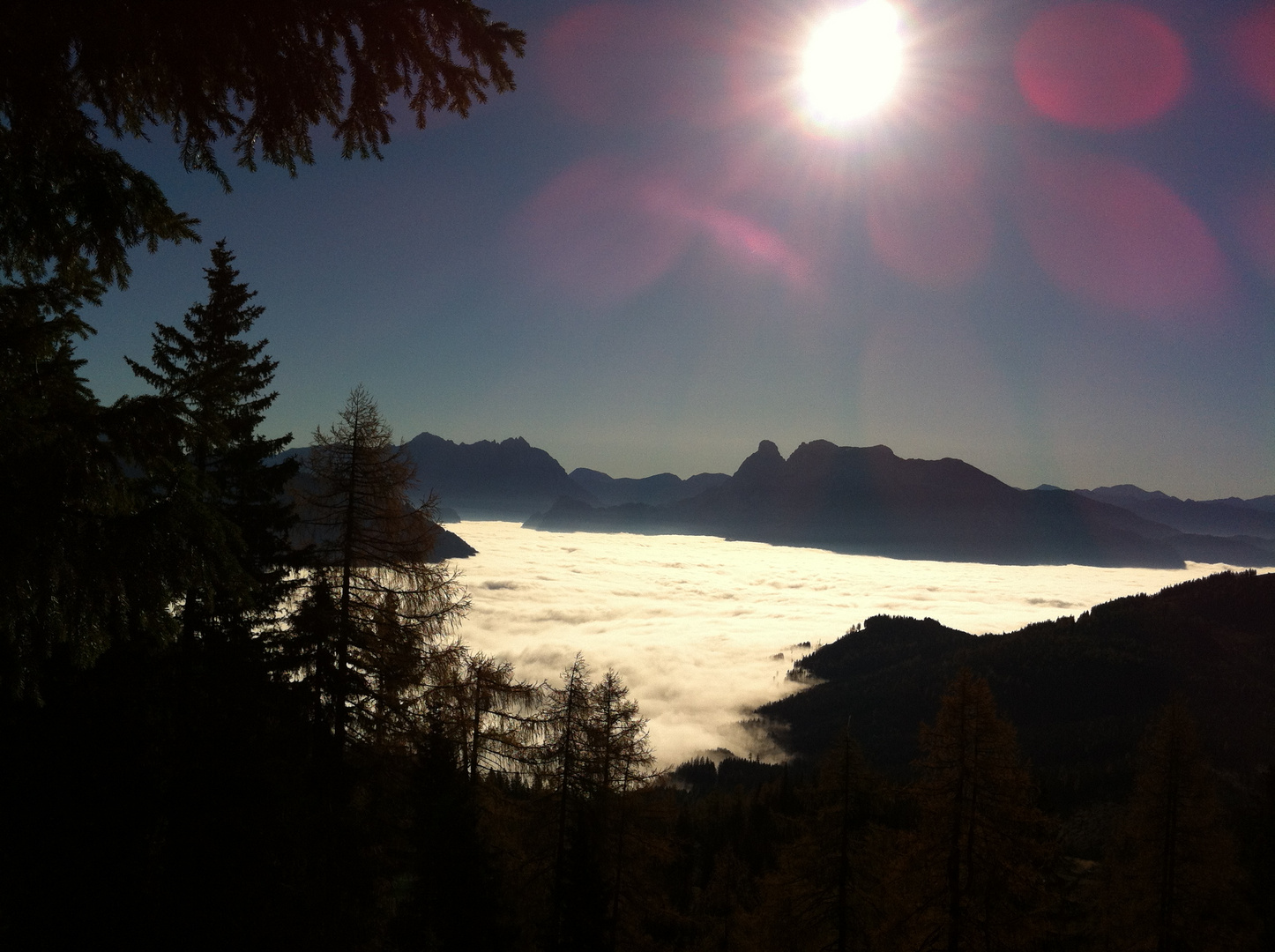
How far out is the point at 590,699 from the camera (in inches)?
730

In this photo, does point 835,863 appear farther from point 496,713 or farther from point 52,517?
point 52,517

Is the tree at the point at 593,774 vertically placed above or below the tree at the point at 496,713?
below

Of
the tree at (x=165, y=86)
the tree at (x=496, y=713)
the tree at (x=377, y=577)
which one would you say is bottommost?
the tree at (x=496, y=713)

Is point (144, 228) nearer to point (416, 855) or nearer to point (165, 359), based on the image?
point (165, 359)

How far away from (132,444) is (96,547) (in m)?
0.65

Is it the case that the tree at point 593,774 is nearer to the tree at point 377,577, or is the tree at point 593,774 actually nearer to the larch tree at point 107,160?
the tree at point 377,577

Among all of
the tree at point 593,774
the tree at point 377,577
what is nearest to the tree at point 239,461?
the tree at point 377,577

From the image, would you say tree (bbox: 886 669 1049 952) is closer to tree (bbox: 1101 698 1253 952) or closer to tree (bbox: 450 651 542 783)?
tree (bbox: 1101 698 1253 952)

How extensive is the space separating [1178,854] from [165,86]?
103 ft

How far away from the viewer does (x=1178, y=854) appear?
66.7 ft

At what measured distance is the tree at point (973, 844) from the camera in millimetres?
15117

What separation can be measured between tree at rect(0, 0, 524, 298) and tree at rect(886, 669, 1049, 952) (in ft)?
58.6

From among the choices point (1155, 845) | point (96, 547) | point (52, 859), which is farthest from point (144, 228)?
point (1155, 845)

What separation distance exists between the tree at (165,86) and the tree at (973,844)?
17.9 meters
